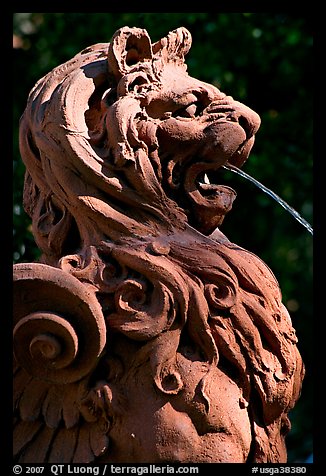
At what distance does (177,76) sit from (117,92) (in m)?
0.27

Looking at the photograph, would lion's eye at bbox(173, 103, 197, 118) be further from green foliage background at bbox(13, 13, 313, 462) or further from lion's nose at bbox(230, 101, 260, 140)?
green foliage background at bbox(13, 13, 313, 462)

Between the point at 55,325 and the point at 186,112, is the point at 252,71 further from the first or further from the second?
the point at 55,325

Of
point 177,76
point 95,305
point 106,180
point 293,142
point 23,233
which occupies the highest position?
point 177,76

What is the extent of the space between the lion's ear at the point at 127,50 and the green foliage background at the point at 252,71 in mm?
3685

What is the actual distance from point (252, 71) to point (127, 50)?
533cm

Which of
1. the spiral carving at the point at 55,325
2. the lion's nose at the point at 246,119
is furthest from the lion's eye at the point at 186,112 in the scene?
the spiral carving at the point at 55,325

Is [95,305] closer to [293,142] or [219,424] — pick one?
[219,424]

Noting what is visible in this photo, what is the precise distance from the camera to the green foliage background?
28.7ft

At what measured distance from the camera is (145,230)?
13.9ft

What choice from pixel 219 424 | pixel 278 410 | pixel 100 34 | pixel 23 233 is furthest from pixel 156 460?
pixel 100 34

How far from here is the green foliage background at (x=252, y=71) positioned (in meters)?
8.76

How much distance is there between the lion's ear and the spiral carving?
2.73 ft

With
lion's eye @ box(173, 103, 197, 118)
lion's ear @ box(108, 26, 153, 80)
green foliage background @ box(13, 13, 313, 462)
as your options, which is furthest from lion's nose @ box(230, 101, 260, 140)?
green foliage background @ box(13, 13, 313, 462)

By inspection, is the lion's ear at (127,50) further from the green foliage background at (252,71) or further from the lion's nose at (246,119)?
the green foliage background at (252,71)
